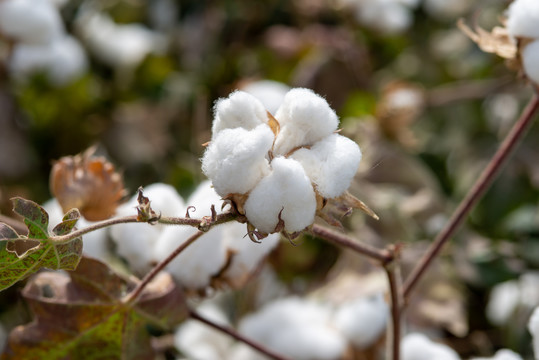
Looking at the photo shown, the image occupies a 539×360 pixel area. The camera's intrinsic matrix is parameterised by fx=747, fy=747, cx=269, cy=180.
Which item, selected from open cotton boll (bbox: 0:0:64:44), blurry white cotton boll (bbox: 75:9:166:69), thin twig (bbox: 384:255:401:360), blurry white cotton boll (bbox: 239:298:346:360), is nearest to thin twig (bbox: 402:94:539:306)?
thin twig (bbox: 384:255:401:360)

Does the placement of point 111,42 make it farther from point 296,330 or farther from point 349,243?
point 349,243

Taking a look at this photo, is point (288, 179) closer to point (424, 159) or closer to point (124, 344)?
point (124, 344)

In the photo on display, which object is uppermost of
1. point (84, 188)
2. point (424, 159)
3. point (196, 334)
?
point (84, 188)

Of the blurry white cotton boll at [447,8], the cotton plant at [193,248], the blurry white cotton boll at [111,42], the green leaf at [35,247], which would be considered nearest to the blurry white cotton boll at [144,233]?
the cotton plant at [193,248]

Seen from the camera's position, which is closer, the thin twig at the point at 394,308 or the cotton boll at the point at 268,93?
the thin twig at the point at 394,308

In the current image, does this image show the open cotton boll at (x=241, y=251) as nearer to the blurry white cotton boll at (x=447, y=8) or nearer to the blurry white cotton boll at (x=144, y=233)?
the blurry white cotton boll at (x=144, y=233)

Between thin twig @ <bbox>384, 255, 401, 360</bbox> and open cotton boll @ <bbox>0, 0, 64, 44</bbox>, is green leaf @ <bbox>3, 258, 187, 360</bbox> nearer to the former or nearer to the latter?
thin twig @ <bbox>384, 255, 401, 360</bbox>

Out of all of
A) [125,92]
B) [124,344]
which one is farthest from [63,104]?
[124,344]

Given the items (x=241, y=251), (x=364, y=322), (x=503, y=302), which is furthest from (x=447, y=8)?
(x=241, y=251)
